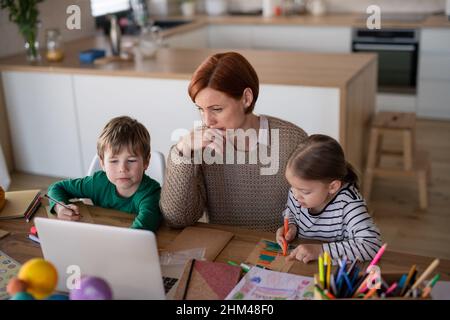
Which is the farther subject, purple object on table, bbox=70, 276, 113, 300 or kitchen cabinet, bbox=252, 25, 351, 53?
kitchen cabinet, bbox=252, 25, 351, 53

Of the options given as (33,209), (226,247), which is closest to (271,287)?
(226,247)

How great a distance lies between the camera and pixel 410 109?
→ 5.00 metres

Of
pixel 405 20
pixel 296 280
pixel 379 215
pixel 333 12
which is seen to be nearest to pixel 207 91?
pixel 296 280

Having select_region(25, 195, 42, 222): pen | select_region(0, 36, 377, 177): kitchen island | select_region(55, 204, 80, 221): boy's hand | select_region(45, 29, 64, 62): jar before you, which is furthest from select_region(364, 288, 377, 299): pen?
select_region(45, 29, 64, 62): jar

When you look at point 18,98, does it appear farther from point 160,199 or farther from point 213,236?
point 213,236

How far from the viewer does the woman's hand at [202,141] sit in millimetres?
1593

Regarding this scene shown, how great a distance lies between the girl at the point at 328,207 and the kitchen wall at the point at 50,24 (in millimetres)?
2925

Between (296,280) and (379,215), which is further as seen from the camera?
(379,215)

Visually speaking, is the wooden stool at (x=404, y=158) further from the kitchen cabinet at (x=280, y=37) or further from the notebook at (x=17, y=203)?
the notebook at (x=17, y=203)

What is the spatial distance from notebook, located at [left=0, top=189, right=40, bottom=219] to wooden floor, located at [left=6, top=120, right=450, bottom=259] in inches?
69.3

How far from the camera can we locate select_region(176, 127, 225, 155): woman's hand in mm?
1593

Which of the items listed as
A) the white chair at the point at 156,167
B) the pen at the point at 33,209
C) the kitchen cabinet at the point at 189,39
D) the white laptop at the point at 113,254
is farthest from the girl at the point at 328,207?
the kitchen cabinet at the point at 189,39

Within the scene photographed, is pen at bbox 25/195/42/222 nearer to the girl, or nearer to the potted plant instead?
the girl
